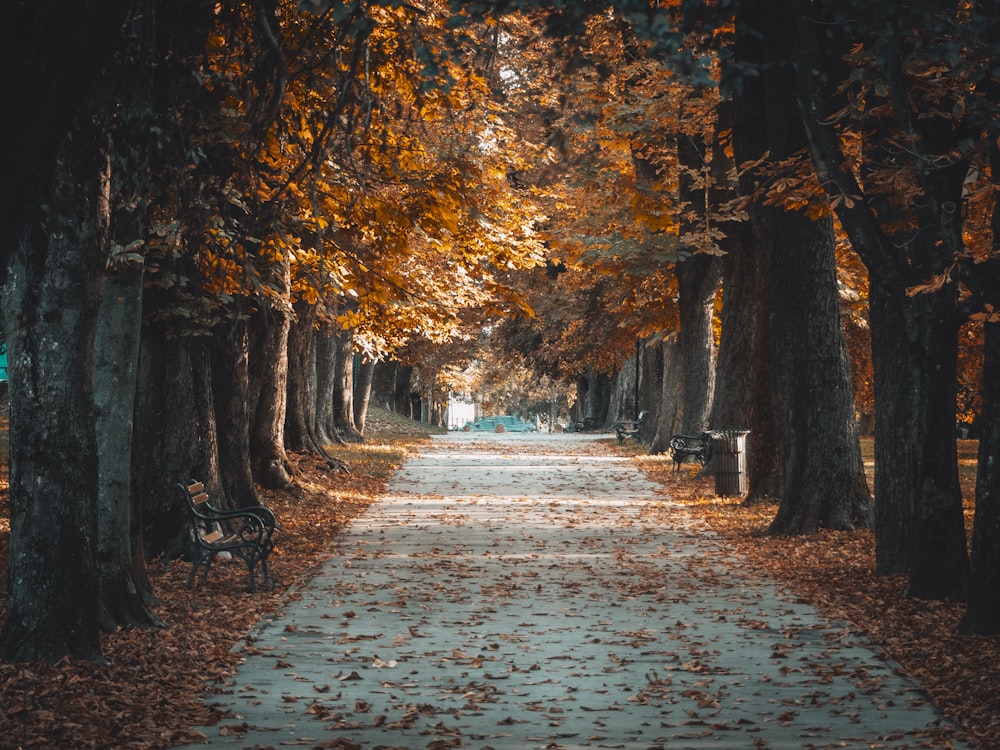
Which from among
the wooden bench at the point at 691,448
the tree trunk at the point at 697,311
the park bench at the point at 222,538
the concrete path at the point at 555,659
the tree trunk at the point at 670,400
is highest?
the tree trunk at the point at 697,311

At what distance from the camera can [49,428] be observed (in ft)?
27.7

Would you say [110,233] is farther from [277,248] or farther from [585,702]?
[277,248]

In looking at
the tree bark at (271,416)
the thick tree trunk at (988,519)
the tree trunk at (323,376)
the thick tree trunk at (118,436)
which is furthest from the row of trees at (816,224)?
the tree trunk at (323,376)

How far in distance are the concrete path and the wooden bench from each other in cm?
952

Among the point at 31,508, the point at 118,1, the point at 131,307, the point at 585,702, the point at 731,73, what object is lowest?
the point at 585,702

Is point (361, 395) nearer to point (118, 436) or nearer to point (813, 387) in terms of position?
point (813, 387)

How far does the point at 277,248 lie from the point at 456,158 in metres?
3.61

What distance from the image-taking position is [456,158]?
1709 centimetres

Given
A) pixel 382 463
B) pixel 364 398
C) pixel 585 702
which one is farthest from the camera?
pixel 364 398

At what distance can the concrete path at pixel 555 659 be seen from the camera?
284 inches

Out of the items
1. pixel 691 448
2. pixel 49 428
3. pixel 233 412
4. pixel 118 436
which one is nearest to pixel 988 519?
pixel 49 428

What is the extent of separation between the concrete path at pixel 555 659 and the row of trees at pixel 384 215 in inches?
56.1

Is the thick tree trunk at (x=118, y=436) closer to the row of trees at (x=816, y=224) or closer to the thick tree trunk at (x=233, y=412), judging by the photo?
the row of trees at (x=816, y=224)

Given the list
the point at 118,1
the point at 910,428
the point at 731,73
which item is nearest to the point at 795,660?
the point at 910,428
